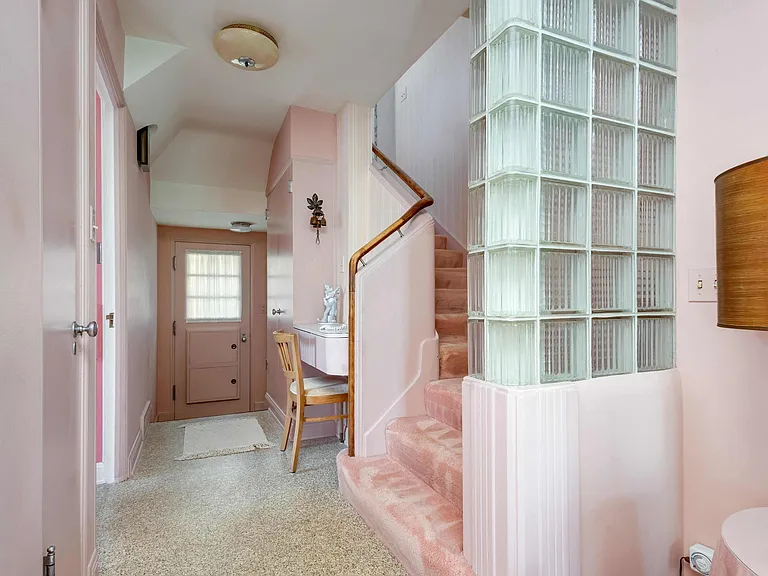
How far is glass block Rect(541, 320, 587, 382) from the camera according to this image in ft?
4.26

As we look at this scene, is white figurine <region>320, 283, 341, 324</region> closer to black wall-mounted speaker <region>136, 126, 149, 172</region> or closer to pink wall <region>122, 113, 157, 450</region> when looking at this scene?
pink wall <region>122, 113, 157, 450</region>

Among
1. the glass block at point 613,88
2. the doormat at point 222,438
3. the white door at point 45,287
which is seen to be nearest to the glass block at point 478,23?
the glass block at point 613,88

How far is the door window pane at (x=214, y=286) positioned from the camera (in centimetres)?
543

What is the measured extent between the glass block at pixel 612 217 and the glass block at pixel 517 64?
398 millimetres

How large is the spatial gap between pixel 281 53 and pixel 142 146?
126 cm

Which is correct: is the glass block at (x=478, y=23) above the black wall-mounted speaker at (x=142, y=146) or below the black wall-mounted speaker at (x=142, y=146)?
below

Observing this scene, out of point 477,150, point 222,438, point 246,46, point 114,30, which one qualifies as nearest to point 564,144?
point 477,150

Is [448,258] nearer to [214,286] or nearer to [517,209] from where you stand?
[517,209]

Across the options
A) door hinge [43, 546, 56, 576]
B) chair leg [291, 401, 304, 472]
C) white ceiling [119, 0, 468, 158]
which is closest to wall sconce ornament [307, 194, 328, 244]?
white ceiling [119, 0, 468, 158]

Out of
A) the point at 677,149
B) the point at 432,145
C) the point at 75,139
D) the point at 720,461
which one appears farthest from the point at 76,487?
the point at 432,145

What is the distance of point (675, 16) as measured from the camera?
4.95ft

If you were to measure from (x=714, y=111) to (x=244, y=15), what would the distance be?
234 cm

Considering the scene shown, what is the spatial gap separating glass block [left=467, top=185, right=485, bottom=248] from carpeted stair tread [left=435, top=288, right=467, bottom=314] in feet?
5.44

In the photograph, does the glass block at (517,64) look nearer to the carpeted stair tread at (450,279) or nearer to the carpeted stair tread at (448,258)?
the carpeted stair tread at (450,279)
